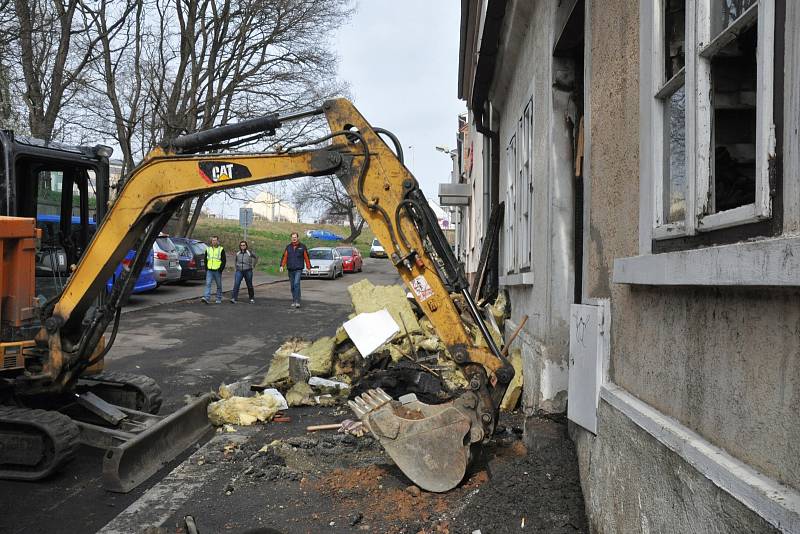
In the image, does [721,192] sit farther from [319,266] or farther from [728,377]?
[319,266]

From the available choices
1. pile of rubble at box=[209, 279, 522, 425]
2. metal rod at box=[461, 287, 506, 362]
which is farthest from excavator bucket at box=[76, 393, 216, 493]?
metal rod at box=[461, 287, 506, 362]

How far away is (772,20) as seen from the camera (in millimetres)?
1849

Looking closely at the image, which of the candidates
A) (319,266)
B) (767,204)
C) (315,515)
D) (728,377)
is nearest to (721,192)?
(767,204)

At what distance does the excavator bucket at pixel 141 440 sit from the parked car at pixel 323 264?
23963 mm

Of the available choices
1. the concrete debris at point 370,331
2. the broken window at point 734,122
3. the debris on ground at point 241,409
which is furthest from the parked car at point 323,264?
the broken window at point 734,122

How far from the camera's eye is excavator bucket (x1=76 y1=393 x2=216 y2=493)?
5090 millimetres

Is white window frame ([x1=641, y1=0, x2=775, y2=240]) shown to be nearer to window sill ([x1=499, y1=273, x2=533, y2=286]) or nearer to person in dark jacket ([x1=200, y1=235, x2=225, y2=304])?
window sill ([x1=499, y1=273, x2=533, y2=286])

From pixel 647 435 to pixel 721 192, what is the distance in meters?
1.05

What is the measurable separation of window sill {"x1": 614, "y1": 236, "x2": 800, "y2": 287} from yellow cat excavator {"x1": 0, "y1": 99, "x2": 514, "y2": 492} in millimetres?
2303

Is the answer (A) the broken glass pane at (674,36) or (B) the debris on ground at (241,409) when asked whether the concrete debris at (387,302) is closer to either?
(B) the debris on ground at (241,409)

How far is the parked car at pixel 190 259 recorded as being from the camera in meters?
23.0

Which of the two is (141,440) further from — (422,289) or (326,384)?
(326,384)

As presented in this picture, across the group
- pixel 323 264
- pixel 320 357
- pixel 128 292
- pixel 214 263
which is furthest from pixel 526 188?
pixel 323 264

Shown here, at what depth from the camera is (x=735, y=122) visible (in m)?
2.25
